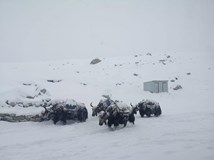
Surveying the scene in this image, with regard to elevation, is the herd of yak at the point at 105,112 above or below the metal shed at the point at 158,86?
below

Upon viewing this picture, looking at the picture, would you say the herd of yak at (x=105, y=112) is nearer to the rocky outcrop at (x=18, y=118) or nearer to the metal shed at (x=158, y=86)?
the rocky outcrop at (x=18, y=118)

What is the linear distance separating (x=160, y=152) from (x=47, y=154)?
3925mm

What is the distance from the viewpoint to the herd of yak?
13.2 m

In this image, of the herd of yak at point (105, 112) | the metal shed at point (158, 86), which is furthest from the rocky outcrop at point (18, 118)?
the metal shed at point (158, 86)

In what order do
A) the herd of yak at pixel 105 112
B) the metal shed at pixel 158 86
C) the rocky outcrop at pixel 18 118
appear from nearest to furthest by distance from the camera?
the herd of yak at pixel 105 112 → the rocky outcrop at pixel 18 118 → the metal shed at pixel 158 86

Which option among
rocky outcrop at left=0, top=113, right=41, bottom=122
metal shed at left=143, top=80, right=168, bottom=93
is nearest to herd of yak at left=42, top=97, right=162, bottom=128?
rocky outcrop at left=0, top=113, right=41, bottom=122

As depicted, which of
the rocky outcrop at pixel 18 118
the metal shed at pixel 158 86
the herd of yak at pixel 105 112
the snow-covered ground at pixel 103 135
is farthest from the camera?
the metal shed at pixel 158 86

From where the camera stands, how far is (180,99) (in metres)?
27.0

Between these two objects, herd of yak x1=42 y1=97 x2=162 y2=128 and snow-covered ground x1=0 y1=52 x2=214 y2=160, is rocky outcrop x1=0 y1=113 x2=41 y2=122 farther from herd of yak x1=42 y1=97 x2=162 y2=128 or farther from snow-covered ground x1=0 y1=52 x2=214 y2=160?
herd of yak x1=42 y1=97 x2=162 y2=128

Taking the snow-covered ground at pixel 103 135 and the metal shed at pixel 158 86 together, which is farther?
the metal shed at pixel 158 86

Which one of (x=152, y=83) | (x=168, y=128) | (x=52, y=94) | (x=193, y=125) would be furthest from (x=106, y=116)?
(x=152, y=83)

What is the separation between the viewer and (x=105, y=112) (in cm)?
1358

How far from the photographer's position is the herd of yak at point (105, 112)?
13.2 m

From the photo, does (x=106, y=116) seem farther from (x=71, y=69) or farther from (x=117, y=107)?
(x=71, y=69)
